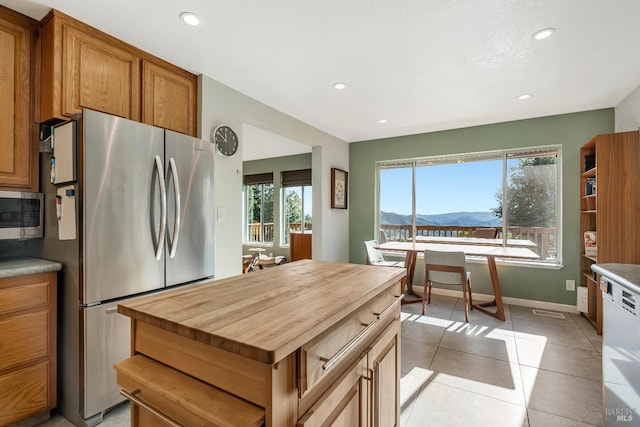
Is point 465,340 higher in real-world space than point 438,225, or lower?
lower

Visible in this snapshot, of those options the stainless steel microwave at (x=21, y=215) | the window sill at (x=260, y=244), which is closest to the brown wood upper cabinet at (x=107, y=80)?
the stainless steel microwave at (x=21, y=215)

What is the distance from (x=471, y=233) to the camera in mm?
4582

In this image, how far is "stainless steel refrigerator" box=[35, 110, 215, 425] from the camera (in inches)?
66.5

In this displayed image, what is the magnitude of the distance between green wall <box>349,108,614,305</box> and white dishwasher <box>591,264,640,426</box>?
256cm

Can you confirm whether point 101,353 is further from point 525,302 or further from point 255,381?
point 525,302

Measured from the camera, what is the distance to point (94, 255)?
5.57 ft

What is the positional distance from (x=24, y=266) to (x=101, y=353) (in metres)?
0.65

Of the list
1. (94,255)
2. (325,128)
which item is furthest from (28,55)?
(325,128)

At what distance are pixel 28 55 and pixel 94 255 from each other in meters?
1.38

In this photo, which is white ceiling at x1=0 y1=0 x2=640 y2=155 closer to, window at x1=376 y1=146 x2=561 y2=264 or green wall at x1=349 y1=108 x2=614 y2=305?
green wall at x1=349 y1=108 x2=614 y2=305

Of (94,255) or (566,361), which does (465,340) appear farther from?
(94,255)

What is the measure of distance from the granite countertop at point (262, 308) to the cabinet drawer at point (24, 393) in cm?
135

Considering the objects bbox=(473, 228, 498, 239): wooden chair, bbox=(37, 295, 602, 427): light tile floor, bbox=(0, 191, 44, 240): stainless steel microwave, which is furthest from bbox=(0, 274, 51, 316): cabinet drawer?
bbox=(473, 228, 498, 239): wooden chair

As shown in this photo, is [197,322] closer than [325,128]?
Yes
